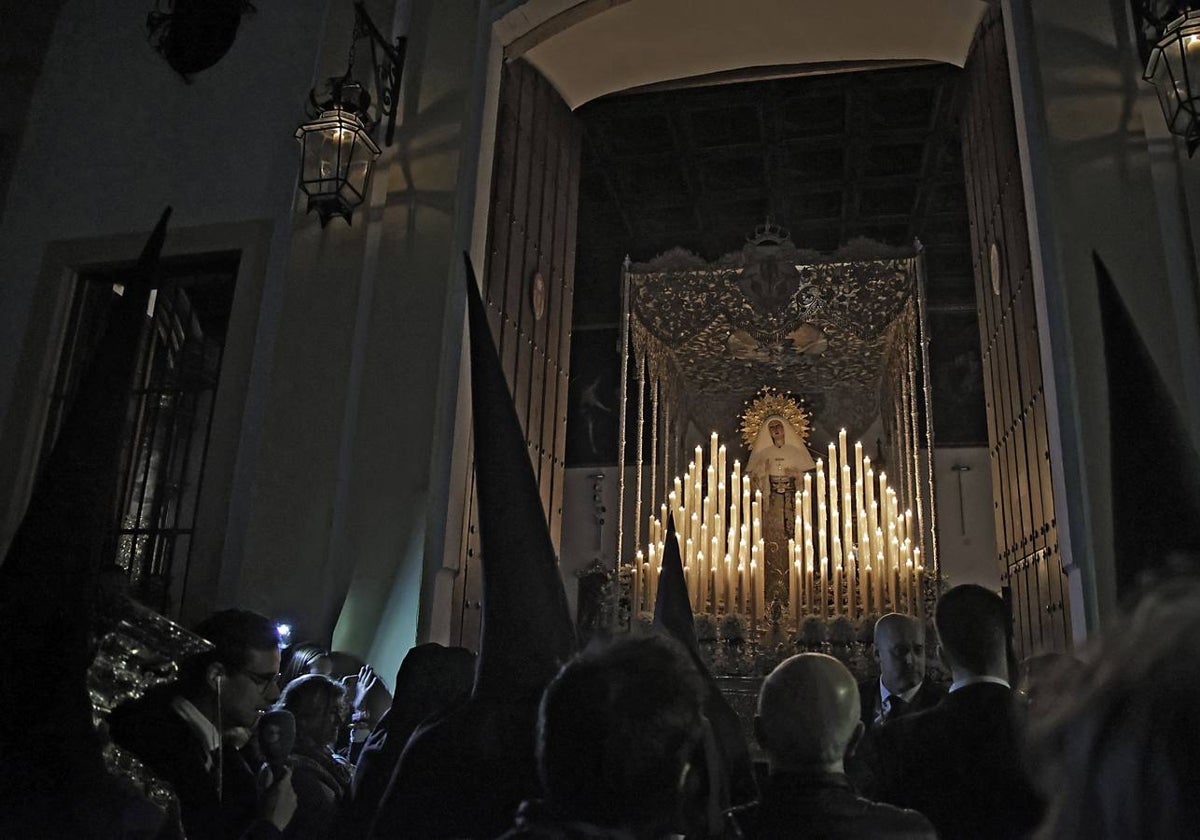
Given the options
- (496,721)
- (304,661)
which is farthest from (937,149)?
(496,721)

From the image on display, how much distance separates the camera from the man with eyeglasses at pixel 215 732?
1918mm

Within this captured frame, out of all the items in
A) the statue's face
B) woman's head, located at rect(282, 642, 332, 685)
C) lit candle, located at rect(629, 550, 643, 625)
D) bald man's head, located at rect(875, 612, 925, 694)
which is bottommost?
woman's head, located at rect(282, 642, 332, 685)

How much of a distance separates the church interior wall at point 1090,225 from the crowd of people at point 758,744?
2070 millimetres

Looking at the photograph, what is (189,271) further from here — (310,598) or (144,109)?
(310,598)

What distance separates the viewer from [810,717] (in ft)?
5.12

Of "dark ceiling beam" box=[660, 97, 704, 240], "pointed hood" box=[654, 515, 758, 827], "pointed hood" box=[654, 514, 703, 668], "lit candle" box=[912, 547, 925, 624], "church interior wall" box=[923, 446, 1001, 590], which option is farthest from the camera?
"church interior wall" box=[923, 446, 1001, 590]

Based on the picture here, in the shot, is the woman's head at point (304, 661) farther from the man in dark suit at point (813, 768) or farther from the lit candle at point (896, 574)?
the lit candle at point (896, 574)

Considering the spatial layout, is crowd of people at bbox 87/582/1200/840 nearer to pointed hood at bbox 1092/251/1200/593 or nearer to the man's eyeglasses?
the man's eyeglasses

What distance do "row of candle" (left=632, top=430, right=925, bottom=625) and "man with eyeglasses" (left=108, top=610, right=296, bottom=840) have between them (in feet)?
14.8

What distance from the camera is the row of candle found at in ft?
22.0

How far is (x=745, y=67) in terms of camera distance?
736 cm

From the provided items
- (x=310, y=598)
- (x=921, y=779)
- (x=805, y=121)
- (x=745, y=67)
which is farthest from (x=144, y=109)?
(x=921, y=779)

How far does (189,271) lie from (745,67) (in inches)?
171

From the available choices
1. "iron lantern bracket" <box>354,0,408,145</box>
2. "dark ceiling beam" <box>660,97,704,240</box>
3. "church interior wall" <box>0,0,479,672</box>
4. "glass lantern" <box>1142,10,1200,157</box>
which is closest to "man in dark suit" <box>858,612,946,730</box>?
"church interior wall" <box>0,0,479,672</box>
